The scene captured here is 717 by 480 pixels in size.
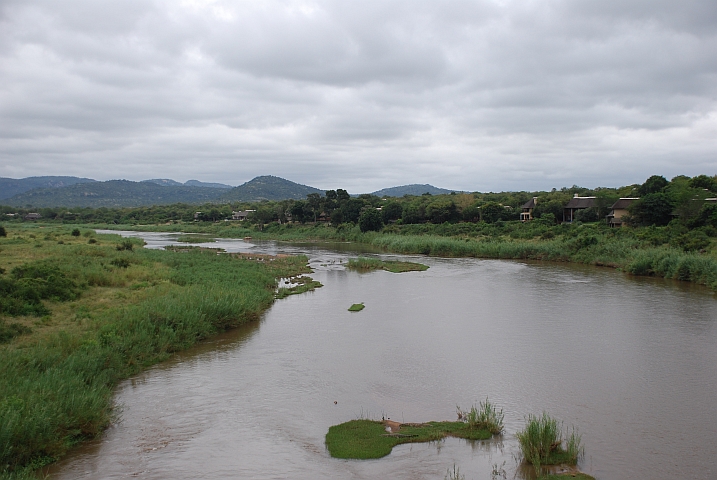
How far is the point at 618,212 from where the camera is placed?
169 ft

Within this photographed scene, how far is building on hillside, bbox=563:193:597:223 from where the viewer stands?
199 feet

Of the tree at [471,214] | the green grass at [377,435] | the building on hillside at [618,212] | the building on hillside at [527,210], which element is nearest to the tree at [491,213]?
the tree at [471,214]

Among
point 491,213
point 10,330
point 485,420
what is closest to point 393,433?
point 485,420

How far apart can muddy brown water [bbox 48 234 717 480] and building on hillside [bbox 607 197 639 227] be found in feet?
87.5

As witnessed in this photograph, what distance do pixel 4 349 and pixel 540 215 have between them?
57.4 meters

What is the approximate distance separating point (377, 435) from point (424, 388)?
11.0ft

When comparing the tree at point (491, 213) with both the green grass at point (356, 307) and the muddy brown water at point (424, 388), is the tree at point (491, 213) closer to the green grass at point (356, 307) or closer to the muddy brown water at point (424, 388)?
the muddy brown water at point (424, 388)

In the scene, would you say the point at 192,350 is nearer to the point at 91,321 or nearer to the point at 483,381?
the point at 91,321

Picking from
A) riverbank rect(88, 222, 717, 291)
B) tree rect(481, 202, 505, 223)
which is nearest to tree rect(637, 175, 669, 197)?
riverbank rect(88, 222, 717, 291)

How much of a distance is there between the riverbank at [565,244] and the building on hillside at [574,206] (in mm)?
8943

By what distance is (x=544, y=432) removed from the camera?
31.9 feet

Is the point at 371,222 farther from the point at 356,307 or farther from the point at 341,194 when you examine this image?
the point at 356,307

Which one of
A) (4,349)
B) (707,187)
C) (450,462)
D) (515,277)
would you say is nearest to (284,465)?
(450,462)

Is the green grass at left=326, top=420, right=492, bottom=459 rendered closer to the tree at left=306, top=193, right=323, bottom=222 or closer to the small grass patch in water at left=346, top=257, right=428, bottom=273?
the small grass patch in water at left=346, top=257, right=428, bottom=273
